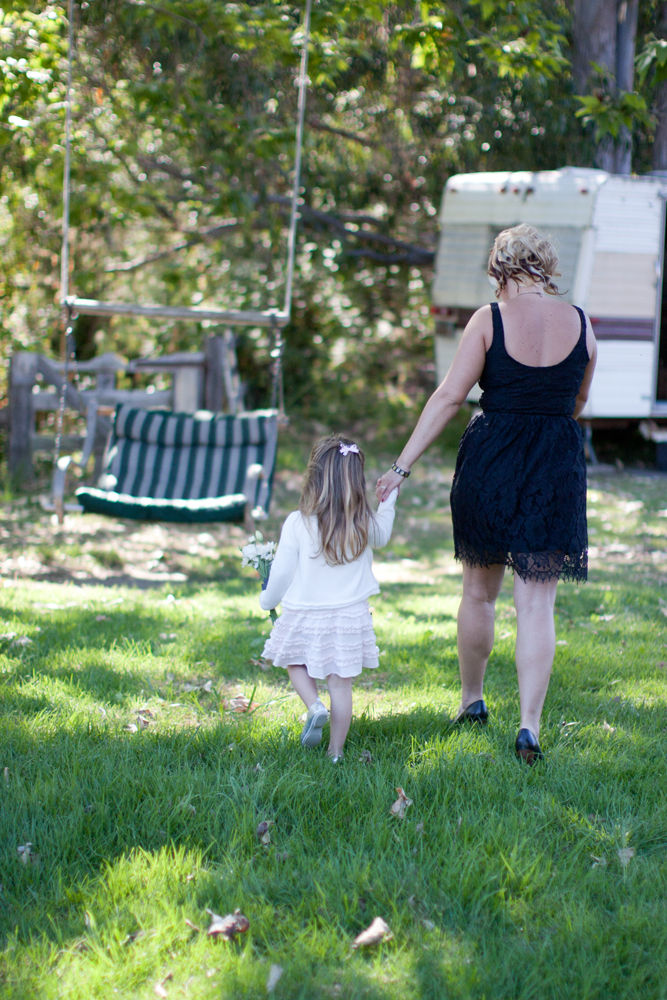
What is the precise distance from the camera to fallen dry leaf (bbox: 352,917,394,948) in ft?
6.40

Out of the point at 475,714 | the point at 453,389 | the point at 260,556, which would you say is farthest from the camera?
the point at 475,714

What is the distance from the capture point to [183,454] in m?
6.39

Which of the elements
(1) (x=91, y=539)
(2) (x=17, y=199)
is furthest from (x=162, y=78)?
(1) (x=91, y=539)

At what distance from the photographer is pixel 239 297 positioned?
1149 centimetres

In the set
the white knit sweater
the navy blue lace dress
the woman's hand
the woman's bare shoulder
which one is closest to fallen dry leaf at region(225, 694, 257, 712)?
the white knit sweater

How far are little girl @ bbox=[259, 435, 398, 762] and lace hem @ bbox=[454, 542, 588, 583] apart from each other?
350 millimetres

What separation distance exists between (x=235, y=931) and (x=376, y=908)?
0.32 m

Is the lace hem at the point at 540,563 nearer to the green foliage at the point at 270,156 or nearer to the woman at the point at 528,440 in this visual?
the woman at the point at 528,440

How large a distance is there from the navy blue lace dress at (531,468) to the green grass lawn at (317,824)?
0.63 metres

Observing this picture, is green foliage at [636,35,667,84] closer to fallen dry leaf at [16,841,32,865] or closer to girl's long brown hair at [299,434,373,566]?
girl's long brown hair at [299,434,373,566]

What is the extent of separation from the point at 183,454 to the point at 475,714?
378cm

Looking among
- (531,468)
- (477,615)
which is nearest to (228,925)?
(477,615)

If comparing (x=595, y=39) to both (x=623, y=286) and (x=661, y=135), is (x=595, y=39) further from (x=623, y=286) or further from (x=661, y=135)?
(x=623, y=286)

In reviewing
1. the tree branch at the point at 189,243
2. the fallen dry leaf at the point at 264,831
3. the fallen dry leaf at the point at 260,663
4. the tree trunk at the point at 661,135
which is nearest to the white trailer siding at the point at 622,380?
the tree trunk at the point at 661,135
